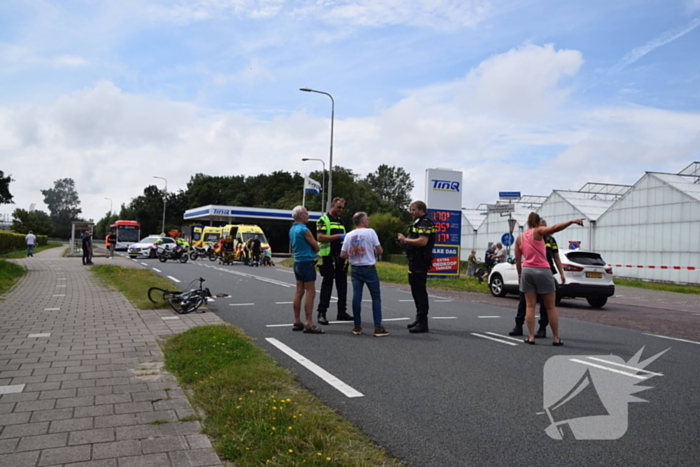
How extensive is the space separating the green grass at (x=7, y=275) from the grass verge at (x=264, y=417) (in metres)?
9.46

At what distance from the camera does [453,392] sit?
5.10m

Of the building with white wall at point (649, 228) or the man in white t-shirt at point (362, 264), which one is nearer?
the man in white t-shirt at point (362, 264)

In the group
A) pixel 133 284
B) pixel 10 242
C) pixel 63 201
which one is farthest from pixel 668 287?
pixel 63 201

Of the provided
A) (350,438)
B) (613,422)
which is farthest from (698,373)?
(350,438)

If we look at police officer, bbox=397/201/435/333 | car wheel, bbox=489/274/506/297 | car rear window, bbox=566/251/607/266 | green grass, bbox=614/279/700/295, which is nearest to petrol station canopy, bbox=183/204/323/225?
green grass, bbox=614/279/700/295

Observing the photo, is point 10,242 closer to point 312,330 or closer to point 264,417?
point 312,330

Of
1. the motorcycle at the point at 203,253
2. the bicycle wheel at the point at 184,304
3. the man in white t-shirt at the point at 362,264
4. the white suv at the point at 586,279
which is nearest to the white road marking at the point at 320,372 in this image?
the man in white t-shirt at the point at 362,264

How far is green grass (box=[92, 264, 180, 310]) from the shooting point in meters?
10.8

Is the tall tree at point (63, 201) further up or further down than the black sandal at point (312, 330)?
further up

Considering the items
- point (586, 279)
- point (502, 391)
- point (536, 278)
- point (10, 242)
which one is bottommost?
point (502, 391)

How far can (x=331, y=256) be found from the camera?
9.13 metres

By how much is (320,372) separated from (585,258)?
11.3 meters

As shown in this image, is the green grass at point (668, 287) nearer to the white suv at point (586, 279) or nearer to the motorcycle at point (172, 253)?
the white suv at point (586, 279)

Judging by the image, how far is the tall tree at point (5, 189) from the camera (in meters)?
31.8
